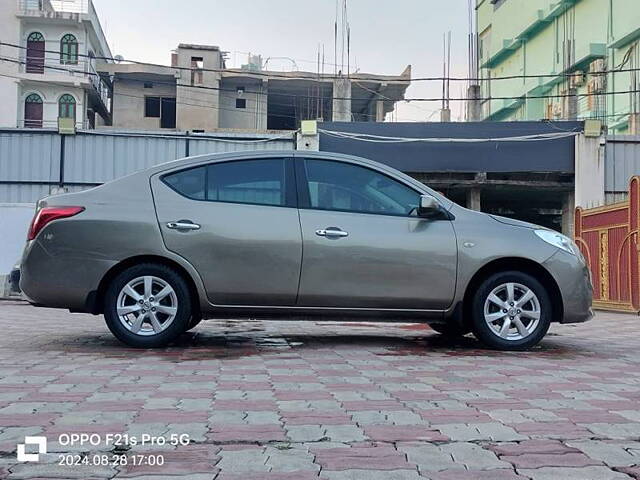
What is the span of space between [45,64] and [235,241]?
35.4 m

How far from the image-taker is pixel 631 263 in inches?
445

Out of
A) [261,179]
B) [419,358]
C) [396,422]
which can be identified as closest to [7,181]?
[261,179]

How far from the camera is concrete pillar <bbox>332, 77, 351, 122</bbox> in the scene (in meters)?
36.7

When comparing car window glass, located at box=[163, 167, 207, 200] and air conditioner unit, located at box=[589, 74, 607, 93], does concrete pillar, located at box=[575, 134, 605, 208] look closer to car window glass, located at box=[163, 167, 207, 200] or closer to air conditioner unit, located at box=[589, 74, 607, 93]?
air conditioner unit, located at box=[589, 74, 607, 93]

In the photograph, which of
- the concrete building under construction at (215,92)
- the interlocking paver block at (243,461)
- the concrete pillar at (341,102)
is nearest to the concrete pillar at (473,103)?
the concrete pillar at (341,102)

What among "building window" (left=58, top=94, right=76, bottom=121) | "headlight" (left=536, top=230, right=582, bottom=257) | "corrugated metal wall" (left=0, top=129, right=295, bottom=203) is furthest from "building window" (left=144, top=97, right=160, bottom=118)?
"headlight" (left=536, top=230, right=582, bottom=257)

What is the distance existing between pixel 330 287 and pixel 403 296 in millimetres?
590

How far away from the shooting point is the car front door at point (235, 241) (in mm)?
5488

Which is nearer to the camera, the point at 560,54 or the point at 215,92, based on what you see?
the point at 560,54

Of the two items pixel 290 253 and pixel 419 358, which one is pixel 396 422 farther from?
pixel 290 253

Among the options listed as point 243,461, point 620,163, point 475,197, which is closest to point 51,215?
point 243,461

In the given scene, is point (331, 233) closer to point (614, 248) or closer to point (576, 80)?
point (614, 248)

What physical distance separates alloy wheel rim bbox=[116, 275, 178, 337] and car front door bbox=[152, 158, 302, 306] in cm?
29

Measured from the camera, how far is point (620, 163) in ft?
63.9
